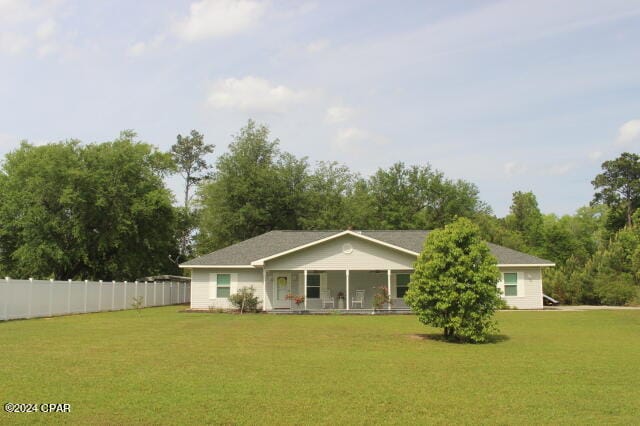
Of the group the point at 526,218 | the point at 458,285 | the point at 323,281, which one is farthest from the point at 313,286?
the point at 526,218

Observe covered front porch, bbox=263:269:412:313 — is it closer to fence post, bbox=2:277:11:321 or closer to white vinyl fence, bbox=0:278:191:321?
white vinyl fence, bbox=0:278:191:321

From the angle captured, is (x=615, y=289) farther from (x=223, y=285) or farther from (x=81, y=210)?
(x=81, y=210)

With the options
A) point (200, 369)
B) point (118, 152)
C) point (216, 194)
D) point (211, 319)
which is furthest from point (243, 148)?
point (200, 369)

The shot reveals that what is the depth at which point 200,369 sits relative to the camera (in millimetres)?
11203

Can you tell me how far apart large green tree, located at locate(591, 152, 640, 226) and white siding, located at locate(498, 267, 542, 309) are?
3933 cm

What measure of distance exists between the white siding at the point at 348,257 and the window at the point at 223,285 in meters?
3.23

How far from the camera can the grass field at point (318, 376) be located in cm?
789

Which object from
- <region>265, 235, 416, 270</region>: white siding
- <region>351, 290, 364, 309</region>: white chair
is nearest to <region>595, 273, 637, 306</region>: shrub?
<region>265, 235, 416, 270</region>: white siding

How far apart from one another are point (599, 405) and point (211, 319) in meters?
18.3

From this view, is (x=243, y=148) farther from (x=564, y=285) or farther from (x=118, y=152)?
(x=564, y=285)

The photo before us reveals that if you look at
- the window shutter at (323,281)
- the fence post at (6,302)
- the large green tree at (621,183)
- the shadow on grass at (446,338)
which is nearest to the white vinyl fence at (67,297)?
the fence post at (6,302)

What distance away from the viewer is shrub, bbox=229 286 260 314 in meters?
29.2

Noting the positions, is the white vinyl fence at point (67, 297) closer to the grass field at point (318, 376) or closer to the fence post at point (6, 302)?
the fence post at point (6, 302)

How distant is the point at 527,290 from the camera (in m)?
31.2
